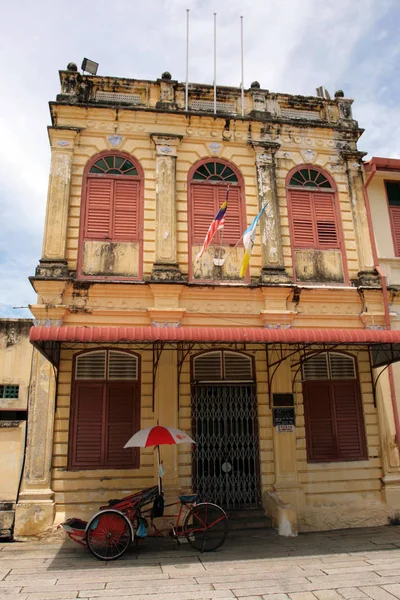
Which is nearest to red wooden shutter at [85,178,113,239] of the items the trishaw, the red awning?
the red awning

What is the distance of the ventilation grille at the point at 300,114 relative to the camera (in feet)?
39.2

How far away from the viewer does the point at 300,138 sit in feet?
38.1

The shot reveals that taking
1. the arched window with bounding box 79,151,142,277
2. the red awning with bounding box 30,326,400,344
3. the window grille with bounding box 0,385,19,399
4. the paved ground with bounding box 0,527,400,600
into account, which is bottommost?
the paved ground with bounding box 0,527,400,600

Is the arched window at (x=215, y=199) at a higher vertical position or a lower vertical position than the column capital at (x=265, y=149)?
lower

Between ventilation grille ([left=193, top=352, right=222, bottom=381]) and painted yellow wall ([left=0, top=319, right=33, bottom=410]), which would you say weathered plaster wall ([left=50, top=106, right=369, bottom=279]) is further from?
painted yellow wall ([left=0, top=319, right=33, bottom=410])

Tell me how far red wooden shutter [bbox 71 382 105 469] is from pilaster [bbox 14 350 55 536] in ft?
1.59

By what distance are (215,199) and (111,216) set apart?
8.06 ft

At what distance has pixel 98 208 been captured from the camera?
10.4m

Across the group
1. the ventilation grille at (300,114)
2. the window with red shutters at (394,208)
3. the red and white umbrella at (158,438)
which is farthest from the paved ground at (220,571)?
the ventilation grille at (300,114)

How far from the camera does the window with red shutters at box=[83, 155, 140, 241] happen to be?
1029cm

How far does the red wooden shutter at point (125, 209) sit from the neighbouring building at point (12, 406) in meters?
2.75

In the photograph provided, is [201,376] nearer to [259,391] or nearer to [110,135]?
[259,391]

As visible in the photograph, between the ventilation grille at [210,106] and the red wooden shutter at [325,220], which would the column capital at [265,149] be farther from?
the red wooden shutter at [325,220]

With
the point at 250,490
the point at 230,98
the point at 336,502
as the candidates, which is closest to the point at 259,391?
the point at 250,490
